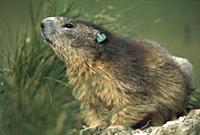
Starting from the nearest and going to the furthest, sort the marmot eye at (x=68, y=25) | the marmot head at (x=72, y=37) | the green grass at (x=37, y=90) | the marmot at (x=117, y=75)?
the green grass at (x=37, y=90), the marmot at (x=117, y=75), the marmot head at (x=72, y=37), the marmot eye at (x=68, y=25)

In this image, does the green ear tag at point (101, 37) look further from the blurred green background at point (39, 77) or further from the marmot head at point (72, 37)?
the blurred green background at point (39, 77)

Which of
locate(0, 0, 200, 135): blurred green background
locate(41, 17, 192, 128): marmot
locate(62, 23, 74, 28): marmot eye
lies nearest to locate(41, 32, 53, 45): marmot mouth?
locate(41, 17, 192, 128): marmot

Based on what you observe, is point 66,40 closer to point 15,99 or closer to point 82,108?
point 82,108

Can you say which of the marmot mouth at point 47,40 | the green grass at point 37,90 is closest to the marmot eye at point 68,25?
the marmot mouth at point 47,40

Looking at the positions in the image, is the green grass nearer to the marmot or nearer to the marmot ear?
the marmot

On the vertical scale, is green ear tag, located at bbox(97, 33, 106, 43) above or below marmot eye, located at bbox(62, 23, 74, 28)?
below

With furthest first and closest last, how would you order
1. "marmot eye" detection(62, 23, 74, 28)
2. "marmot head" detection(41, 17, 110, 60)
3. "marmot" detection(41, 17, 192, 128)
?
"marmot eye" detection(62, 23, 74, 28) → "marmot head" detection(41, 17, 110, 60) → "marmot" detection(41, 17, 192, 128)

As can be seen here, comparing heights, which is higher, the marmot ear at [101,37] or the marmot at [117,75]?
the marmot ear at [101,37]

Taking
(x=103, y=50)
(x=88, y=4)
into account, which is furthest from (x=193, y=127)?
(x=88, y=4)

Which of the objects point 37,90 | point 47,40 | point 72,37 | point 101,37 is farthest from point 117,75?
point 37,90
